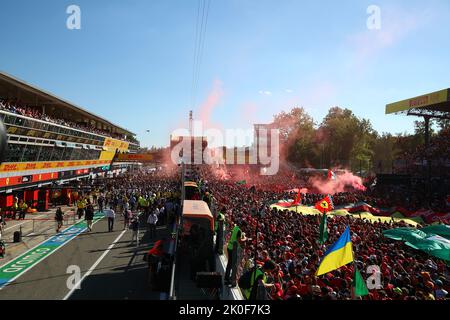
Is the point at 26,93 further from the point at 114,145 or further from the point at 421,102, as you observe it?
the point at 421,102

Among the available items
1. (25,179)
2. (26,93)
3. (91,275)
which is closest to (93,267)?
(91,275)

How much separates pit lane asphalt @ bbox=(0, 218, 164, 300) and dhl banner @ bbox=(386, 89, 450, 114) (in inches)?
1224

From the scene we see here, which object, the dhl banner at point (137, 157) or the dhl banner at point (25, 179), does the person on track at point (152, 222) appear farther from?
the dhl banner at point (137, 157)

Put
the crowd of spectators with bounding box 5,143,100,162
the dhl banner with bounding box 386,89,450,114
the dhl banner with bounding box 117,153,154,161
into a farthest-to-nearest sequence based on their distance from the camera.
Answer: the dhl banner with bounding box 117,153,154,161, the dhl banner with bounding box 386,89,450,114, the crowd of spectators with bounding box 5,143,100,162

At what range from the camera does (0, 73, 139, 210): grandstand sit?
24.3 m

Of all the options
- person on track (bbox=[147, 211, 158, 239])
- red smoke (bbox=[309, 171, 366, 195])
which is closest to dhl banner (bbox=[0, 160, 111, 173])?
person on track (bbox=[147, 211, 158, 239])

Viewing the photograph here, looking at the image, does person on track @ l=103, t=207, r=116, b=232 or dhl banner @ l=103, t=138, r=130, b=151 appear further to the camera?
dhl banner @ l=103, t=138, r=130, b=151

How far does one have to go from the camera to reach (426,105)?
36.7 m

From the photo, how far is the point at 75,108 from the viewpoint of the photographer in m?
45.9

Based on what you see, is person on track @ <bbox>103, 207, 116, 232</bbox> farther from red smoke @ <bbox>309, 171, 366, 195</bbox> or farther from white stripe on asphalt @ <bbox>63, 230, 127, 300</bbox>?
red smoke @ <bbox>309, 171, 366, 195</bbox>

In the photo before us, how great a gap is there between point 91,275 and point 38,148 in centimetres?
2062

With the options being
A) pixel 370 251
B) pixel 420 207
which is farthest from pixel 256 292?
pixel 420 207

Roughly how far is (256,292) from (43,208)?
25.3 meters

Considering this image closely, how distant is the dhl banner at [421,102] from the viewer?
33.7 meters
